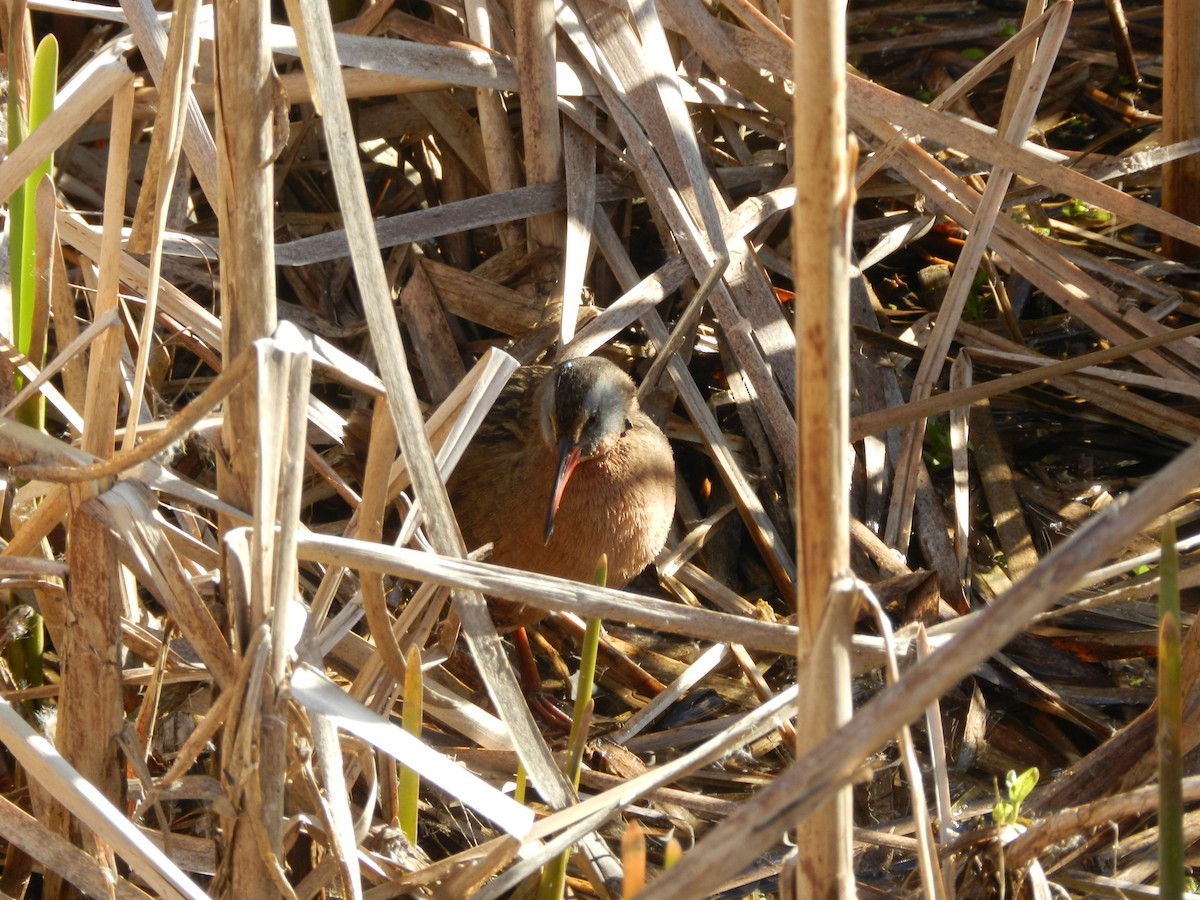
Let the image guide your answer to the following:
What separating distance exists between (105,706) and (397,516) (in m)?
1.52

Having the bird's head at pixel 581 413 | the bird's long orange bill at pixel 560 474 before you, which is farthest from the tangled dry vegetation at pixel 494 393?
the bird's long orange bill at pixel 560 474

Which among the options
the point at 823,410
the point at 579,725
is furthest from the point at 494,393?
the point at 823,410

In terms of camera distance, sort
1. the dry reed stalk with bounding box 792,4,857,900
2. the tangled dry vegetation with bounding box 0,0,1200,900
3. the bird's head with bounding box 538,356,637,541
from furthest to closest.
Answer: the bird's head with bounding box 538,356,637,541
the tangled dry vegetation with bounding box 0,0,1200,900
the dry reed stalk with bounding box 792,4,857,900

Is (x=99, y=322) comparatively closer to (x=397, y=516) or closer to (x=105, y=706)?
(x=105, y=706)

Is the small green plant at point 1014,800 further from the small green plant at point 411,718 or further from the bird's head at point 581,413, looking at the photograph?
the bird's head at point 581,413

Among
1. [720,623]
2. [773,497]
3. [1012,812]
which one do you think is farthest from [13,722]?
[773,497]

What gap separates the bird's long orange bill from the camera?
3275mm

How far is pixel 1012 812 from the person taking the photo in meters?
2.04

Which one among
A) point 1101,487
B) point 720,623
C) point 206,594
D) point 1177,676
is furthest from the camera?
point 1101,487

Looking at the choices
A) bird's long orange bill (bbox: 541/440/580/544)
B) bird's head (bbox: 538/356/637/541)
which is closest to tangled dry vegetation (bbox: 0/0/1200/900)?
bird's head (bbox: 538/356/637/541)

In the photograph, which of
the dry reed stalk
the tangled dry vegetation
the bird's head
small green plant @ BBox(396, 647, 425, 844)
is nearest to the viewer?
the dry reed stalk

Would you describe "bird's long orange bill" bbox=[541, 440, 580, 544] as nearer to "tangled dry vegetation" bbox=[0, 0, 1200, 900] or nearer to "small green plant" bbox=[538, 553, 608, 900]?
"tangled dry vegetation" bbox=[0, 0, 1200, 900]

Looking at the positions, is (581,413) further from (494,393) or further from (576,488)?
(494,393)

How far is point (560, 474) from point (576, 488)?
14cm
